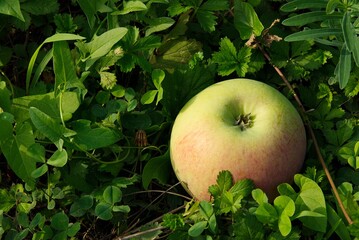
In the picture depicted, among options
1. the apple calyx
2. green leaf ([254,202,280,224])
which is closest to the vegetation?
green leaf ([254,202,280,224])

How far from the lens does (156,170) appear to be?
6.54ft

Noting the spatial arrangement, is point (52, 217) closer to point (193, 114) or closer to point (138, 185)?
point (138, 185)

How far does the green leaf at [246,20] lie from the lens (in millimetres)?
2135

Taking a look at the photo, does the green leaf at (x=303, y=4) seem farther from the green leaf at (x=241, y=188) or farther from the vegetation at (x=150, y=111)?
the green leaf at (x=241, y=188)

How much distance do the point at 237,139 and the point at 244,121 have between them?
0.11m

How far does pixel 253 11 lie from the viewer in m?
2.15

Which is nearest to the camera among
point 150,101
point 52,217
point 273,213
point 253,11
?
point 273,213

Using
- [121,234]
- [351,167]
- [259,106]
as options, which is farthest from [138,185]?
[351,167]

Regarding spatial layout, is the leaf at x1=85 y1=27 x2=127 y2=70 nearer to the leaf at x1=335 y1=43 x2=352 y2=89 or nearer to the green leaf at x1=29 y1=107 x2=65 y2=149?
the green leaf at x1=29 y1=107 x2=65 y2=149

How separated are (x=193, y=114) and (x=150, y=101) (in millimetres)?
180

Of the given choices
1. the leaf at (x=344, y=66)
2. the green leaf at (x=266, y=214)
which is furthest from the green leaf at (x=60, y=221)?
the leaf at (x=344, y=66)

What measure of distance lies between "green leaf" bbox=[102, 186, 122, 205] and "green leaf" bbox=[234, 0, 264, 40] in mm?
656

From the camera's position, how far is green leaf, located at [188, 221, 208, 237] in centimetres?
173

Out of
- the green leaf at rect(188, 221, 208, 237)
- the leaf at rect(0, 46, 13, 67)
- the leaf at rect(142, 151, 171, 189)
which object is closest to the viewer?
the green leaf at rect(188, 221, 208, 237)
